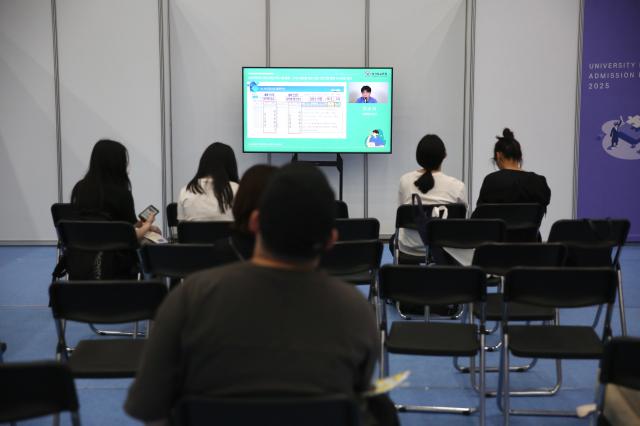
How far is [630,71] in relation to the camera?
7.96m

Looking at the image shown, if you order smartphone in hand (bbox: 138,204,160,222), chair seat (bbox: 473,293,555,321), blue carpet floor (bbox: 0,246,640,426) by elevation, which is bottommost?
blue carpet floor (bbox: 0,246,640,426)

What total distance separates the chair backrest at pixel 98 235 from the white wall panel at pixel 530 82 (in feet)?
15.9

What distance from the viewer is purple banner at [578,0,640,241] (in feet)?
26.0

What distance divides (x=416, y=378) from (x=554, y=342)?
96 centimetres

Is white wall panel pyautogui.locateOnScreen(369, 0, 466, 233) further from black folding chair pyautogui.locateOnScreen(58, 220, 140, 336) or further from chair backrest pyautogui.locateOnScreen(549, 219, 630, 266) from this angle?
black folding chair pyautogui.locateOnScreen(58, 220, 140, 336)

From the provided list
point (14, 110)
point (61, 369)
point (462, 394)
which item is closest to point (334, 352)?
point (61, 369)

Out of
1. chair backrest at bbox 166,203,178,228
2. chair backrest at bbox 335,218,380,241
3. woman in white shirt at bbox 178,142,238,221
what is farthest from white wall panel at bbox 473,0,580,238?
woman in white shirt at bbox 178,142,238,221

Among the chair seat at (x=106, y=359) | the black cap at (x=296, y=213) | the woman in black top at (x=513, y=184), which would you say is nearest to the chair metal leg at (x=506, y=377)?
the chair seat at (x=106, y=359)

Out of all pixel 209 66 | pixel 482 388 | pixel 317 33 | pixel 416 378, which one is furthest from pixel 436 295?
pixel 209 66

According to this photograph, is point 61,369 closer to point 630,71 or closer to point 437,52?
point 437,52

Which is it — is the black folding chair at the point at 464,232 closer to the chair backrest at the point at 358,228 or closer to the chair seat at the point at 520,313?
the chair backrest at the point at 358,228

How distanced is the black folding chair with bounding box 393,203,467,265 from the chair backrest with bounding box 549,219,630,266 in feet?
2.17

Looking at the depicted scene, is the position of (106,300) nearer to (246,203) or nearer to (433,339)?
(246,203)

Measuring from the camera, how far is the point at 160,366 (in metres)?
1.54
